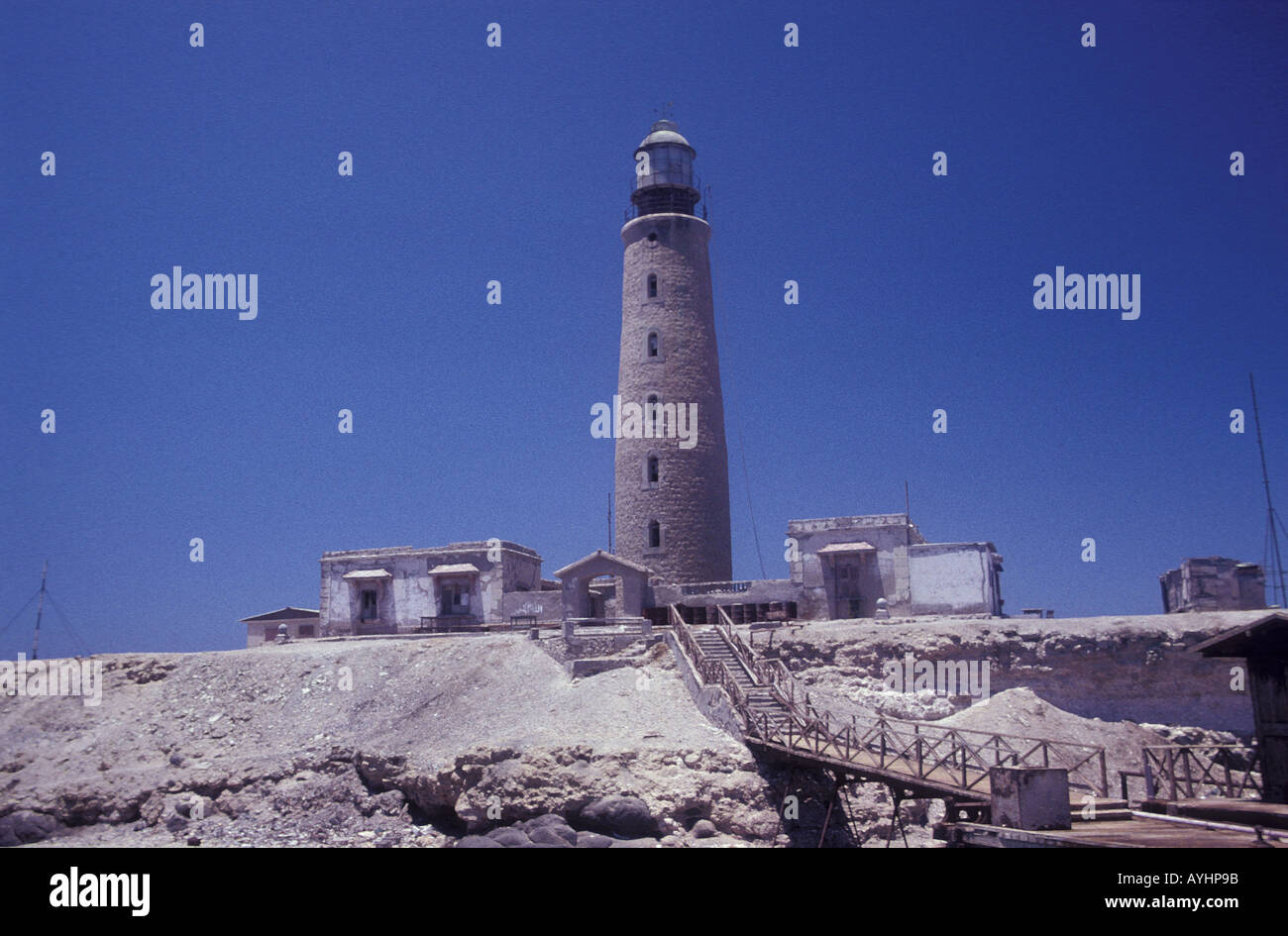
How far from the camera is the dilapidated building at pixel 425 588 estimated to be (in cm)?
4003

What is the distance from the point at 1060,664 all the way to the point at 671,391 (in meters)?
18.3

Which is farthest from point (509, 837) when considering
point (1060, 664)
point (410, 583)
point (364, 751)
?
point (410, 583)

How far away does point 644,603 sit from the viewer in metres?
37.6

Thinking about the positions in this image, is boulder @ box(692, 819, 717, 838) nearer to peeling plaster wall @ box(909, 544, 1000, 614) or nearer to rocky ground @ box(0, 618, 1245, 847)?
rocky ground @ box(0, 618, 1245, 847)

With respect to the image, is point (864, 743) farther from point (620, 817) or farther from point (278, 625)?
point (278, 625)

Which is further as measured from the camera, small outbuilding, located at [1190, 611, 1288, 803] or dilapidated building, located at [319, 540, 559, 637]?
dilapidated building, located at [319, 540, 559, 637]

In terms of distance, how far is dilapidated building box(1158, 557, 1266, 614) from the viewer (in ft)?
115

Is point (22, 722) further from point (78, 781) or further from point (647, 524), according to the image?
point (647, 524)

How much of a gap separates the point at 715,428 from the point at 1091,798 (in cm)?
2476

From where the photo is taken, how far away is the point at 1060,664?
93.5 ft

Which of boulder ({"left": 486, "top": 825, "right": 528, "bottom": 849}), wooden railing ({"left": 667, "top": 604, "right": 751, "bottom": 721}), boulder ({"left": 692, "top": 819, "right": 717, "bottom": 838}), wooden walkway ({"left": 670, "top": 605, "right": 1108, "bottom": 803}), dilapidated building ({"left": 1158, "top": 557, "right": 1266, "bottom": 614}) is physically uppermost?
dilapidated building ({"left": 1158, "top": 557, "right": 1266, "bottom": 614})

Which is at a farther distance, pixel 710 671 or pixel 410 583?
pixel 410 583

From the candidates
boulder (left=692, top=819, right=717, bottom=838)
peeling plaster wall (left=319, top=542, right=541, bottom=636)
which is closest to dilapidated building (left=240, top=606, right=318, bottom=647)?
peeling plaster wall (left=319, top=542, right=541, bottom=636)

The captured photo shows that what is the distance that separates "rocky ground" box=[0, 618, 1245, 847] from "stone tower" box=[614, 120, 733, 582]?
8.81 metres
